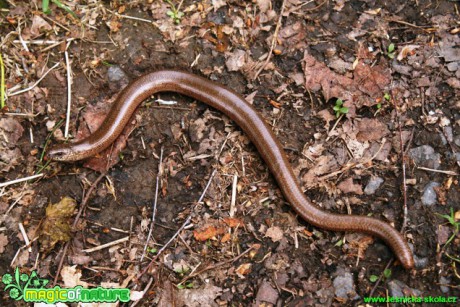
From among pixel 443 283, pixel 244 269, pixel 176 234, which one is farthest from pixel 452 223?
pixel 176 234

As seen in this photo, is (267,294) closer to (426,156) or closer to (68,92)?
(426,156)

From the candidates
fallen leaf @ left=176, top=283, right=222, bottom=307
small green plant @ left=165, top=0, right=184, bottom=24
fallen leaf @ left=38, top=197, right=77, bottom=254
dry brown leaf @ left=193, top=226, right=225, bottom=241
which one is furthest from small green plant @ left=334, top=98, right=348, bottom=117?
fallen leaf @ left=38, top=197, right=77, bottom=254

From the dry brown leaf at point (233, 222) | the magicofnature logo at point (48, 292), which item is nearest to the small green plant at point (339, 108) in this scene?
the dry brown leaf at point (233, 222)

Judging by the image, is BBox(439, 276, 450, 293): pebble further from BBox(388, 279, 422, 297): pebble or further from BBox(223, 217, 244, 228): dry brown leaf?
BBox(223, 217, 244, 228): dry brown leaf

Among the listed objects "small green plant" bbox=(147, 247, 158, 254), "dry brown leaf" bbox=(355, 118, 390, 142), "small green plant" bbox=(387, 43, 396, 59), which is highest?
"small green plant" bbox=(387, 43, 396, 59)

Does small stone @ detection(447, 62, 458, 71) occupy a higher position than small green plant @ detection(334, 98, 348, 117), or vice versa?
small stone @ detection(447, 62, 458, 71)

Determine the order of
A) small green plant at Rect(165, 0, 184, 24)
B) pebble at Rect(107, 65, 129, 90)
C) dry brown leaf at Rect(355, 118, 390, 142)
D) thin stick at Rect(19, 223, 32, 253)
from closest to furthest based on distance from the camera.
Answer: thin stick at Rect(19, 223, 32, 253) < dry brown leaf at Rect(355, 118, 390, 142) < pebble at Rect(107, 65, 129, 90) < small green plant at Rect(165, 0, 184, 24)
